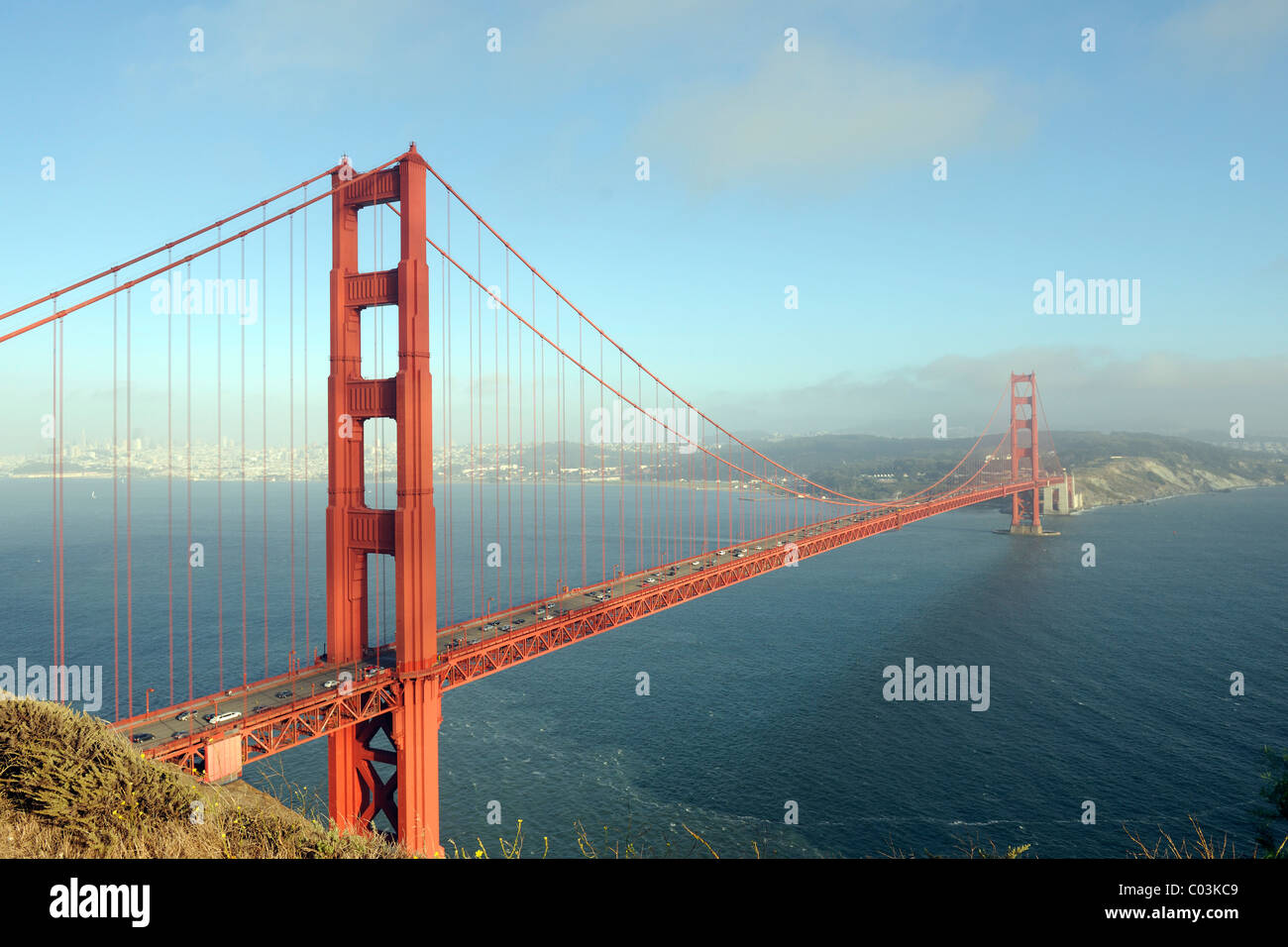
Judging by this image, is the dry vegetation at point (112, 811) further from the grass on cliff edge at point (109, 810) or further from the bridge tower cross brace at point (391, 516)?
the bridge tower cross brace at point (391, 516)

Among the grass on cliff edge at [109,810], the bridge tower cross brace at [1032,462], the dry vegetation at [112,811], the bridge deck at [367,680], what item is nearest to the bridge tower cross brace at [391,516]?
the bridge deck at [367,680]

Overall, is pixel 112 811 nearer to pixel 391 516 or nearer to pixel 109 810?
pixel 109 810

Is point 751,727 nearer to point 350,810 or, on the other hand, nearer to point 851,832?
point 851,832

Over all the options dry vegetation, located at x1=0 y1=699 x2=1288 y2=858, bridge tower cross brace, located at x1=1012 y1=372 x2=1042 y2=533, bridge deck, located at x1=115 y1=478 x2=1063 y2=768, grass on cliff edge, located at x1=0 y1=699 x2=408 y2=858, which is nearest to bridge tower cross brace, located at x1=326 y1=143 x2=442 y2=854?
bridge deck, located at x1=115 y1=478 x2=1063 y2=768

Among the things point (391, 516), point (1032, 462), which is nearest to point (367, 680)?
point (391, 516)
